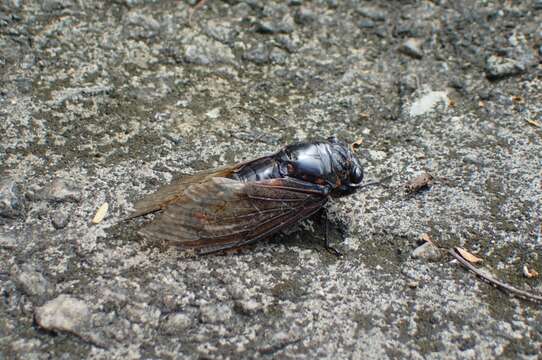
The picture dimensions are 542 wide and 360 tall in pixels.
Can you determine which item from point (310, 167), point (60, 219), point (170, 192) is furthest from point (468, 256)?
point (60, 219)

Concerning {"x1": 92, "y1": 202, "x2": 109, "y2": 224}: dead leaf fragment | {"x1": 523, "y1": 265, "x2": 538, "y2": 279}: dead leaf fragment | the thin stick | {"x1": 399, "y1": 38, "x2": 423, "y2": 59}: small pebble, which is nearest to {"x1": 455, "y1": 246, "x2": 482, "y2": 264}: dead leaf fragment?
the thin stick

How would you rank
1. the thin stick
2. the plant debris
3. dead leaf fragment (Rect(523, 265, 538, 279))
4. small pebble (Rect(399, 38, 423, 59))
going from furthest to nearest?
small pebble (Rect(399, 38, 423, 59)) < the plant debris < dead leaf fragment (Rect(523, 265, 538, 279)) < the thin stick

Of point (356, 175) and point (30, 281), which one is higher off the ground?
point (30, 281)

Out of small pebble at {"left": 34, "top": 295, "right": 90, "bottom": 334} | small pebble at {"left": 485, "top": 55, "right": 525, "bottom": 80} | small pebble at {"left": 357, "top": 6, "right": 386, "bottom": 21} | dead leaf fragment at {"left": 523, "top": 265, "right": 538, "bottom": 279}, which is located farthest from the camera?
small pebble at {"left": 357, "top": 6, "right": 386, "bottom": 21}

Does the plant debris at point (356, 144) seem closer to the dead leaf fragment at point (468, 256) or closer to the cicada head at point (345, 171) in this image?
the cicada head at point (345, 171)

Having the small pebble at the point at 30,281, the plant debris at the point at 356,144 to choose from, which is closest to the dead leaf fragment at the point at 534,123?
the plant debris at the point at 356,144

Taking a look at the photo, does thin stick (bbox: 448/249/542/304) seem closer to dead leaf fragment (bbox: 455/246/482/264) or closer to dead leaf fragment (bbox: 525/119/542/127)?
dead leaf fragment (bbox: 455/246/482/264)

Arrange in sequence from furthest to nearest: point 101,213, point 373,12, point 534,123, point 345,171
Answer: point 373,12 < point 534,123 < point 345,171 < point 101,213

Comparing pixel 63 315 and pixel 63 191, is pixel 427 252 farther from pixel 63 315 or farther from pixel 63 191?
pixel 63 191
